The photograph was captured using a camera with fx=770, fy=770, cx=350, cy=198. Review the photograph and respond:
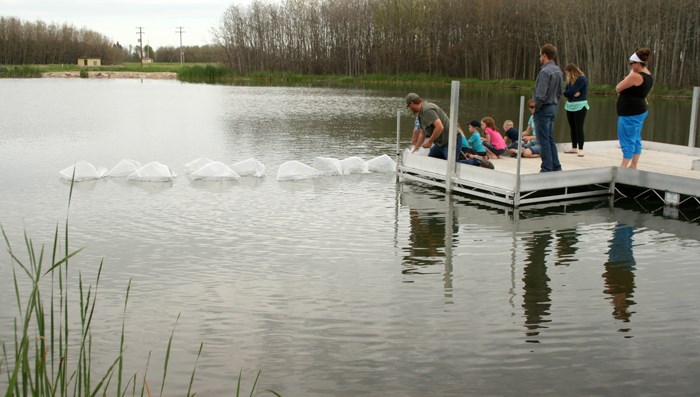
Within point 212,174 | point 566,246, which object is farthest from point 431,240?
point 212,174

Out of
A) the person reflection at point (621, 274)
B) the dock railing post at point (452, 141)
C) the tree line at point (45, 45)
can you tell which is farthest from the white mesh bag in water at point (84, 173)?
the tree line at point (45, 45)

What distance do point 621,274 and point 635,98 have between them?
410 cm

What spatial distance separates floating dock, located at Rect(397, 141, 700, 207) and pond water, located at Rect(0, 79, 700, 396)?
0.33m

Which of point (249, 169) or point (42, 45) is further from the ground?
point (42, 45)

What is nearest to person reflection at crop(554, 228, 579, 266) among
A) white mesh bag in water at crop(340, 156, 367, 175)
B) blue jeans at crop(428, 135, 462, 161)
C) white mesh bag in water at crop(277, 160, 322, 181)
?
blue jeans at crop(428, 135, 462, 161)

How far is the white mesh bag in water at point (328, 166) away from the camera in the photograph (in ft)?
43.2

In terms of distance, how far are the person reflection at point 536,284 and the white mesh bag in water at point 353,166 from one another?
196 inches

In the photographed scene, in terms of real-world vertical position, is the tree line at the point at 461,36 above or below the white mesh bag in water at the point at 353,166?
above

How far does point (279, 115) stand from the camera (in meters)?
27.2

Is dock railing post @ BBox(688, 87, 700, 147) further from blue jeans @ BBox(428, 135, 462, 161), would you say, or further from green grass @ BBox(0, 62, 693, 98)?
green grass @ BBox(0, 62, 693, 98)

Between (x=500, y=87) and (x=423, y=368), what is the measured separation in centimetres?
4684

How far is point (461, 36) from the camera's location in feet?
193

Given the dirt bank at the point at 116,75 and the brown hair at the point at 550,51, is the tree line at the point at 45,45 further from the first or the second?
the brown hair at the point at 550,51

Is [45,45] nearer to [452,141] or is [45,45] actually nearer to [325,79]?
[325,79]
